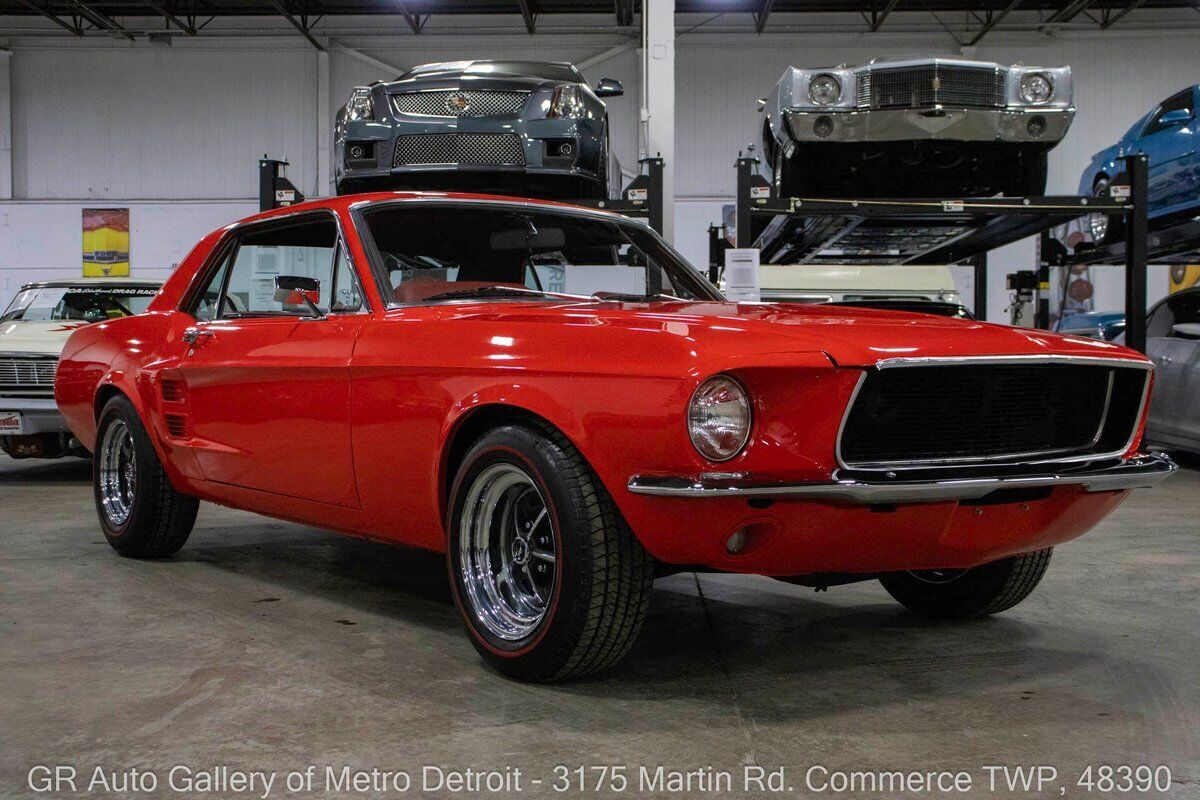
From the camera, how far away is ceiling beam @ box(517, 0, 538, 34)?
61.6 feet

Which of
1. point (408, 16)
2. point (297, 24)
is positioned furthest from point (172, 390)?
point (297, 24)

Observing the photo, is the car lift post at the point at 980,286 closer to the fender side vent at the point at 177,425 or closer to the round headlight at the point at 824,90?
the round headlight at the point at 824,90

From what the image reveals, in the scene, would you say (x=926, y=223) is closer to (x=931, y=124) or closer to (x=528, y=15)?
(x=931, y=124)

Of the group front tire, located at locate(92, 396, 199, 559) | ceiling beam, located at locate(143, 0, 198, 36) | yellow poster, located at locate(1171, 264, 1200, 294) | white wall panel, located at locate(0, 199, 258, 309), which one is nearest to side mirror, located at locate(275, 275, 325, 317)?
front tire, located at locate(92, 396, 199, 559)

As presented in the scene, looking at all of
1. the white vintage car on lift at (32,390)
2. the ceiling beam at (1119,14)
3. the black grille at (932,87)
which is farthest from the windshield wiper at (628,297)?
the ceiling beam at (1119,14)

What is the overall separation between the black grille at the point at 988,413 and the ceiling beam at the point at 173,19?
19237 mm

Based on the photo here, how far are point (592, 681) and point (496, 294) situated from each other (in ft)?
3.99

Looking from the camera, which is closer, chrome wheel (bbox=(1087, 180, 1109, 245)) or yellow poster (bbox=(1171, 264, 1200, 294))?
chrome wheel (bbox=(1087, 180, 1109, 245))

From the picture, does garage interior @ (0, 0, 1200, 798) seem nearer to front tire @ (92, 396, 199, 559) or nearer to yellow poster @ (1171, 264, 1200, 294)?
front tire @ (92, 396, 199, 559)

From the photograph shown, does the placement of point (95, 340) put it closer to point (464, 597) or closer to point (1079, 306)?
point (464, 597)

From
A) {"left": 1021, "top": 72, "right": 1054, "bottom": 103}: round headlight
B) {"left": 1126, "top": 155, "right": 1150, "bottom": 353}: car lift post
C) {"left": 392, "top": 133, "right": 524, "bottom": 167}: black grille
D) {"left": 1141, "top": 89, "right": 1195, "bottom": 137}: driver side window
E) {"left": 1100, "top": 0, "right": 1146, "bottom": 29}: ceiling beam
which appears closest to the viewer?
{"left": 392, "top": 133, "right": 524, "bottom": 167}: black grille

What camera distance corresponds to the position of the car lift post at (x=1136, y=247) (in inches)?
304

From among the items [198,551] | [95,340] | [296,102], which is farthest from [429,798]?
[296,102]

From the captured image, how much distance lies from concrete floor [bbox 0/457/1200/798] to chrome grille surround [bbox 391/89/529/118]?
10.3 ft
